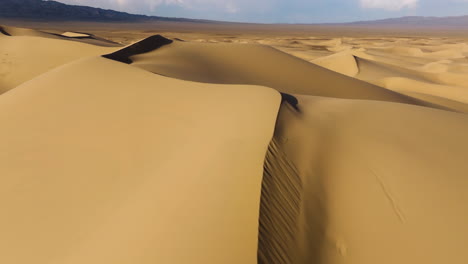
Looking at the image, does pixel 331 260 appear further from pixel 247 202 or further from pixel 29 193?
pixel 29 193

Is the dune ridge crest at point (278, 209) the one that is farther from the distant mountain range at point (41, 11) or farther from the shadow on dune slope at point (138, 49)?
the distant mountain range at point (41, 11)

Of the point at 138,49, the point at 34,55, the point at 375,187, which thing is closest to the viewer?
the point at 375,187

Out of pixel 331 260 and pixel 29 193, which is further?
pixel 29 193

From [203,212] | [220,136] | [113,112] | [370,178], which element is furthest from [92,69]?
[370,178]

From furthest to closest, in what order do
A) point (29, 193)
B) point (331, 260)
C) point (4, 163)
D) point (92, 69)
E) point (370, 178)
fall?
point (92, 69)
point (4, 163)
point (29, 193)
point (370, 178)
point (331, 260)

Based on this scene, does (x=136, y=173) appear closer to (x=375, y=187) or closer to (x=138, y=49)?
(x=375, y=187)

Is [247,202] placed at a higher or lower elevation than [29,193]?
higher

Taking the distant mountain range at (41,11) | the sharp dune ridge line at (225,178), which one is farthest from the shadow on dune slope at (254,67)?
the distant mountain range at (41,11)

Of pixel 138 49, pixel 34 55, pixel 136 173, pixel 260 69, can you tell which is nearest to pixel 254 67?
pixel 260 69
